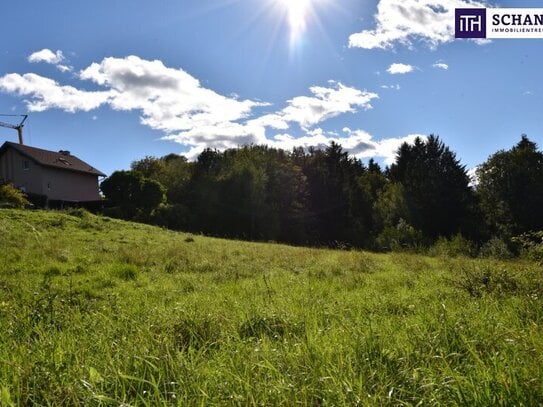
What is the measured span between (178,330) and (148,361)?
145cm

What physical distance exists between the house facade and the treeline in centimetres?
709

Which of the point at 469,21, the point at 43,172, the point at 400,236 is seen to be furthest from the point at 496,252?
the point at 43,172

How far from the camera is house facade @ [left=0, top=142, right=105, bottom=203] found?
44.9 meters

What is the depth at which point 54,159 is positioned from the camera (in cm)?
4809

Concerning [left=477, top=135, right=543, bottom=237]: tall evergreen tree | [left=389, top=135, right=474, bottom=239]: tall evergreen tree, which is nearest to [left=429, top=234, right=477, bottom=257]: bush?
[left=389, top=135, right=474, bottom=239]: tall evergreen tree

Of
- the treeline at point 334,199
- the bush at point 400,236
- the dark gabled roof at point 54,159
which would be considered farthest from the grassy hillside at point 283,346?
the dark gabled roof at point 54,159

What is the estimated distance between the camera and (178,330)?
4477mm

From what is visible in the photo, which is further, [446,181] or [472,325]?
[446,181]

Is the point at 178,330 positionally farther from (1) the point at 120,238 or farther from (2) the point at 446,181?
(2) the point at 446,181

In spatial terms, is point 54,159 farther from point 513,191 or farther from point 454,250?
point 513,191

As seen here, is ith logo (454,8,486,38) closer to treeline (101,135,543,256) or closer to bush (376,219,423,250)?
bush (376,219,423,250)

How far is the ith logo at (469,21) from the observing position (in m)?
11.5

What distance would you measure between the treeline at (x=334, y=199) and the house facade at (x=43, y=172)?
709 cm

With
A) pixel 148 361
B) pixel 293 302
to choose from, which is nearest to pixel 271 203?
pixel 293 302
